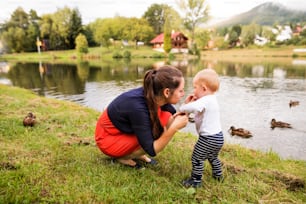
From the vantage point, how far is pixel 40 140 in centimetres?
397

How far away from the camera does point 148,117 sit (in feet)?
8.32

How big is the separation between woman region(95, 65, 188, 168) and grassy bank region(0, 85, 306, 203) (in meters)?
0.40

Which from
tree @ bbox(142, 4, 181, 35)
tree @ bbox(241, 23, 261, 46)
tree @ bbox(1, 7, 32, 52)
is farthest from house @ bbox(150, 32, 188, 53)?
tree @ bbox(1, 7, 32, 52)

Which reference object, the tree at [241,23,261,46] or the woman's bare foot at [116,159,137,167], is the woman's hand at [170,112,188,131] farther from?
the tree at [241,23,261,46]

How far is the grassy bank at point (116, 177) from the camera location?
2.40 meters

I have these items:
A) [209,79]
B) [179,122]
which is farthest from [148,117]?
[209,79]

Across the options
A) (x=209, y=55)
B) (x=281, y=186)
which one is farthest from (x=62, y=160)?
(x=209, y=55)

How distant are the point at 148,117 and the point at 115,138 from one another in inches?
21.8

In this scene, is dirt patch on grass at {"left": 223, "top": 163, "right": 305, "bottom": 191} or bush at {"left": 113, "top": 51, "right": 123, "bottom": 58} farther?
bush at {"left": 113, "top": 51, "right": 123, "bottom": 58}

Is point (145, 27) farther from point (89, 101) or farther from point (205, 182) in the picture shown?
point (205, 182)

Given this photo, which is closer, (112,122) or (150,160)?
(112,122)

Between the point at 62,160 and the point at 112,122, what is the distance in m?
1.00

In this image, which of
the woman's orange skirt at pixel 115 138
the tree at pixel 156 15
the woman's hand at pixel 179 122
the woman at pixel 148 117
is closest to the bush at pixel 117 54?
the tree at pixel 156 15

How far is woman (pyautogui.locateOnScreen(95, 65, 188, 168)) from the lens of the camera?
2.50m
